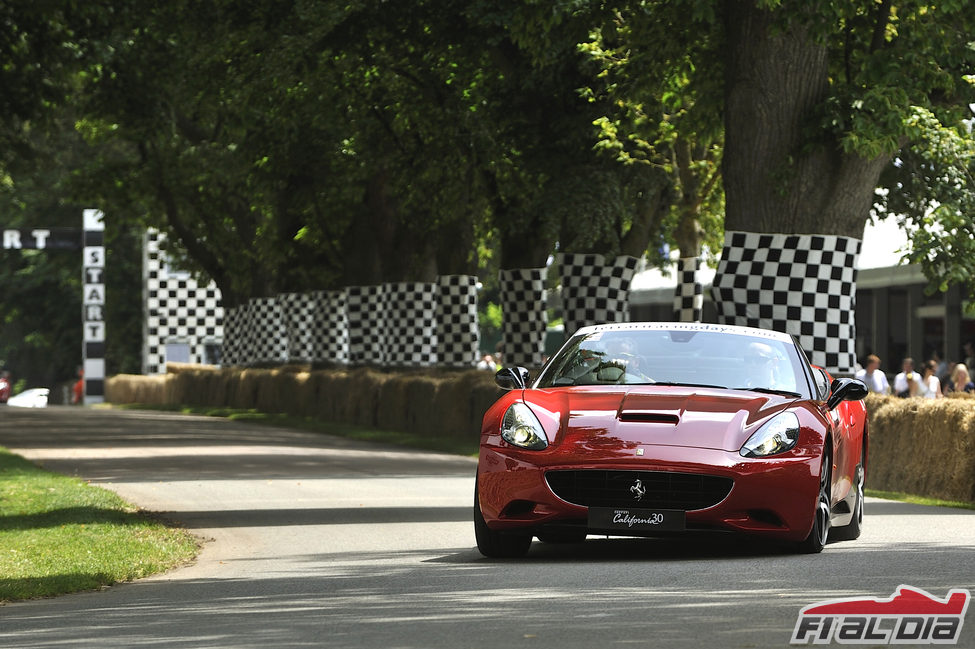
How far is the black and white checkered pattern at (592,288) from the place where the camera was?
28.6 metres

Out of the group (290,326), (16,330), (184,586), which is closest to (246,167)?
(290,326)

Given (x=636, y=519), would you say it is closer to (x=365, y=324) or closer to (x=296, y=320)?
(x=365, y=324)

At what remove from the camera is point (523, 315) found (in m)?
31.3

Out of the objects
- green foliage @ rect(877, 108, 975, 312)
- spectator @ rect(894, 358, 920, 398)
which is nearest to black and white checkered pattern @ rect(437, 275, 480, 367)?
spectator @ rect(894, 358, 920, 398)

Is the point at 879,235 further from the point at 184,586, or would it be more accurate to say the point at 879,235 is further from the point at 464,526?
the point at 184,586

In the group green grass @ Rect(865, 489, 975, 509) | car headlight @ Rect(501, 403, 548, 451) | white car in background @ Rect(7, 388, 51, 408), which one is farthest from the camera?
white car in background @ Rect(7, 388, 51, 408)

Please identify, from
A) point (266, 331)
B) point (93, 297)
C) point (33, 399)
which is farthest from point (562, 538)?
point (33, 399)

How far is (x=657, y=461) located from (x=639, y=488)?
0.20m

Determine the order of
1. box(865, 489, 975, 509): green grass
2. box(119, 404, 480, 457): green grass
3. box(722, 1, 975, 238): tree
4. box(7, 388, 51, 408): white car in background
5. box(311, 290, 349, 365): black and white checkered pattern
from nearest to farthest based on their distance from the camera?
box(865, 489, 975, 509): green grass → box(722, 1, 975, 238): tree → box(119, 404, 480, 457): green grass → box(311, 290, 349, 365): black and white checkered pattern → box(7, 388, 51, 408): white car in background

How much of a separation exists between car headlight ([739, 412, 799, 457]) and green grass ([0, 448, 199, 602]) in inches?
155

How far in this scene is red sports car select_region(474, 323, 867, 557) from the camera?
9.87 m

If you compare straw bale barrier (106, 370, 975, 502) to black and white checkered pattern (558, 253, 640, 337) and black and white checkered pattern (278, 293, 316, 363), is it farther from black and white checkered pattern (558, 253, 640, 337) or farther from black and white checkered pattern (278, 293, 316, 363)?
black and white checkered pattern (558, 253, 640, 337)

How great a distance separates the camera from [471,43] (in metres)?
24.9

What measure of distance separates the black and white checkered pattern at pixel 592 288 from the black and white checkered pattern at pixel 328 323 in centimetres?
1677
